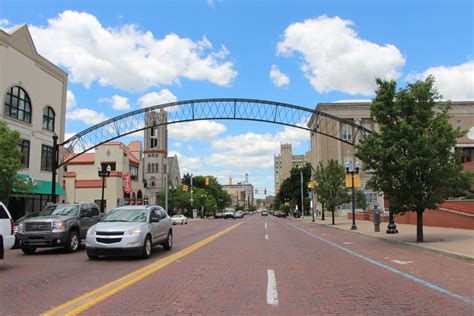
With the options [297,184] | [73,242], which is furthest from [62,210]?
[297,184]

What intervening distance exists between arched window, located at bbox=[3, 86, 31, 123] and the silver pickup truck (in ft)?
58.2

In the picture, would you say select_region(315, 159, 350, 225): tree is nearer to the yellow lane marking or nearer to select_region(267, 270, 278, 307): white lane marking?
the yellow lane marking

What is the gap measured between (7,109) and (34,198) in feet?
23.4

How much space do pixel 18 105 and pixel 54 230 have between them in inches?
826

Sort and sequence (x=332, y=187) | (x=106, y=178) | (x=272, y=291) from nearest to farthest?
(x=272, y=291) → (x=332, y=187) → (x=106, y=178)

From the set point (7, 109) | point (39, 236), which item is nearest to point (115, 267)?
point (39, 236)

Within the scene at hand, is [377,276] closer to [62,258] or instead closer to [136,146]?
[62,258]

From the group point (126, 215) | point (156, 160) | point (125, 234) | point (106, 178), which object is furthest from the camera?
point (156, 160)

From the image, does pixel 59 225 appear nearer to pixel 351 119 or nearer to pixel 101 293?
pixel 101 293

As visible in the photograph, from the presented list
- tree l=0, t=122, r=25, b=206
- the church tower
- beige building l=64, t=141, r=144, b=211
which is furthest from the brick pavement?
the church tower

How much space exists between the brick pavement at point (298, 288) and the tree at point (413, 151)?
5766mm

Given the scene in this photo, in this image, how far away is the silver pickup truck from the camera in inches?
620

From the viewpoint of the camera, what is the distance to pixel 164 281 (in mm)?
9812

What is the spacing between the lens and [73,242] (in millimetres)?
16625
